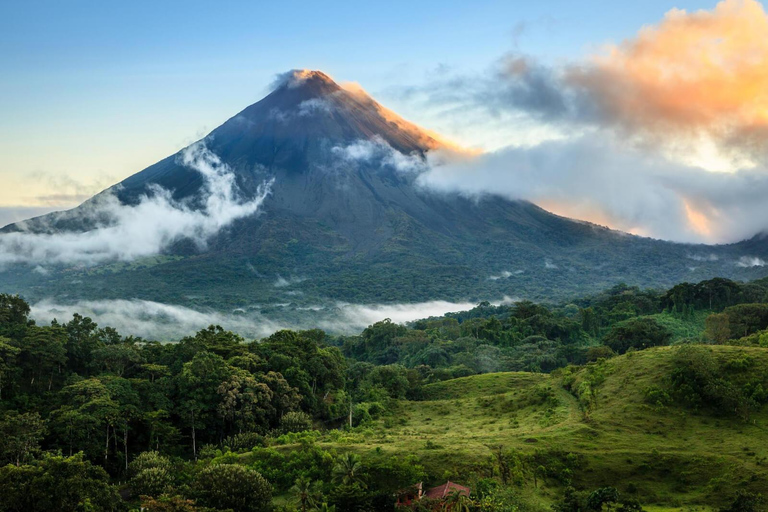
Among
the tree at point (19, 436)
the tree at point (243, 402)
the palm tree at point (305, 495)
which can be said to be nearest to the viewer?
the palm tree at point (305, 495)

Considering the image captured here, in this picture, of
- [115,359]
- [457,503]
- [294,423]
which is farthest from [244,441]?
[457,503]

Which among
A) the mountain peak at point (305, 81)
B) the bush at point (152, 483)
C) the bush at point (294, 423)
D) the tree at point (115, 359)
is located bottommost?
the bush at point (294, 423)

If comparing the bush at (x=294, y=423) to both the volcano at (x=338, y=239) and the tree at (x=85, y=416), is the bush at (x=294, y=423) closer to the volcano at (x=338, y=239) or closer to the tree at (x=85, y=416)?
the tree at (x=85, y=416)

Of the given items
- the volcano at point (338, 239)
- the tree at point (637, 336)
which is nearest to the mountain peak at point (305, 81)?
the volcano at point (338, 239)

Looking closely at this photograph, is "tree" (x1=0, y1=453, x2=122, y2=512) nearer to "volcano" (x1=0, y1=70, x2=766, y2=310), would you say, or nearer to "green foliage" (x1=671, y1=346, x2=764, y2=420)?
"green foliage" (x1=671, y1=346, x2=764, y2=420)

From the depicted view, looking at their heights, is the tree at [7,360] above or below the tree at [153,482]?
above

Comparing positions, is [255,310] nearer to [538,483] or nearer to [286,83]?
[538,483]

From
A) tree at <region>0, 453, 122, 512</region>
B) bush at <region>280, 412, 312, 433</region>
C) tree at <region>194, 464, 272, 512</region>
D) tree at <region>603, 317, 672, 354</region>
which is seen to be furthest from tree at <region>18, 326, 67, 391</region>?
tree at <region>603, 317, 672, 354</region>
